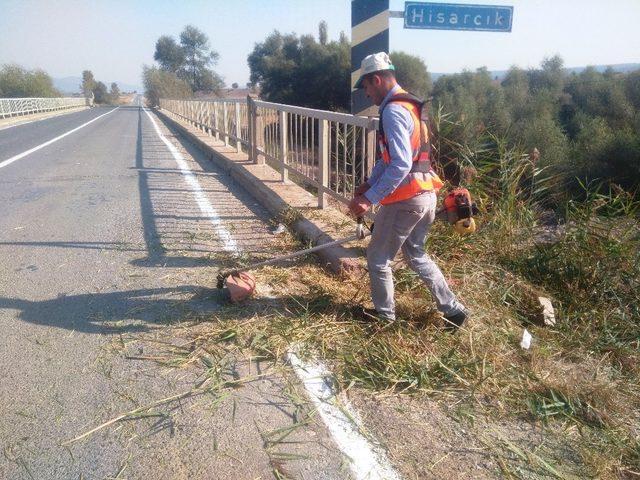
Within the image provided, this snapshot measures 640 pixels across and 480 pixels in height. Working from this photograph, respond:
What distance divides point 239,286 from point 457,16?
3111mm

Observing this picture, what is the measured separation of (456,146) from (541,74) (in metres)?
34.3

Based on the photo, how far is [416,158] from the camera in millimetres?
3113

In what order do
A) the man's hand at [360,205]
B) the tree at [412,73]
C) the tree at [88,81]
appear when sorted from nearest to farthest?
the man's hand at [360,205], the tree at [412,73], the tree at [88,81]

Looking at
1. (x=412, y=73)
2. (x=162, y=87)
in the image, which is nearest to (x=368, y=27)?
(x=412, y=73)

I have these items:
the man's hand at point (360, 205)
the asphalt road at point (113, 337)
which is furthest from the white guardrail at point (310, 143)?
the man's hand at point (360, 205)

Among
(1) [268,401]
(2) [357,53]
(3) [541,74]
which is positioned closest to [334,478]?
(1) [268,401]

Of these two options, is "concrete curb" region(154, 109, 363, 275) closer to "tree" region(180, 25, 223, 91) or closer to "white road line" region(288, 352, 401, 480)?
"white road line" region(288, 352, 401, 480)

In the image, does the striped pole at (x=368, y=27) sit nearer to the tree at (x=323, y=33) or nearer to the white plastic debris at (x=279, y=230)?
the white plastic debris at (x=279, y=230)

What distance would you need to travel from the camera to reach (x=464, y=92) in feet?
101

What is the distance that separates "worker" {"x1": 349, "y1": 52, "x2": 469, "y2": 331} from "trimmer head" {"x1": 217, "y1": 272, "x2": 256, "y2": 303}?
999 millimetres

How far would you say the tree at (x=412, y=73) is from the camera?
35094mm

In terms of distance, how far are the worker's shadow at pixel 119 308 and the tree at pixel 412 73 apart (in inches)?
1290

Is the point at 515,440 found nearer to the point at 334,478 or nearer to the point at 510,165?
the point at 334,478

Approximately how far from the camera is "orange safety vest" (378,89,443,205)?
3.04m
